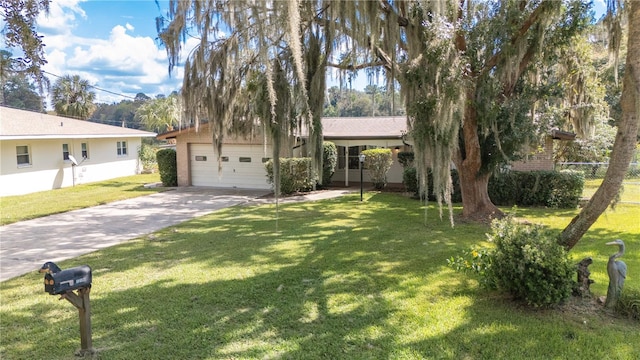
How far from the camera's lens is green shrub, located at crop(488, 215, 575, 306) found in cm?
372

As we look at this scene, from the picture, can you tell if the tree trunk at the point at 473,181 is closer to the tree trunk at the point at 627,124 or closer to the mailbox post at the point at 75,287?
the tree trunk at the point at 627,124

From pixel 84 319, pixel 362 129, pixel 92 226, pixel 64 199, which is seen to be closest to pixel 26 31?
pixel 84 319

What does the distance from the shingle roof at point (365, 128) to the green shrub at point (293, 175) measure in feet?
5.57

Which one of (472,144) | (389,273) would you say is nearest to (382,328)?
(389,273)

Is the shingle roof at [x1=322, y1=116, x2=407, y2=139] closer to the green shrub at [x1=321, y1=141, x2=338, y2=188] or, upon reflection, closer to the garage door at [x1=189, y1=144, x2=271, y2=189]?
the green shrub at [x1=321, y1=141, x2=338, y2=188]

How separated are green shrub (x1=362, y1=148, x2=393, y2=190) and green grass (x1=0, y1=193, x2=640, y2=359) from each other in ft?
23.4

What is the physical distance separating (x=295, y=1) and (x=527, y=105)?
5.70 meters

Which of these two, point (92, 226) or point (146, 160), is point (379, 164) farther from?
point (146, 160)

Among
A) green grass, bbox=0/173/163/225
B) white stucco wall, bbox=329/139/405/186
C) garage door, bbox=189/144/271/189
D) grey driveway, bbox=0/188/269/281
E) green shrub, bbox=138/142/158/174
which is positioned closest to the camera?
grey driveway, bbox=0/188/269/281

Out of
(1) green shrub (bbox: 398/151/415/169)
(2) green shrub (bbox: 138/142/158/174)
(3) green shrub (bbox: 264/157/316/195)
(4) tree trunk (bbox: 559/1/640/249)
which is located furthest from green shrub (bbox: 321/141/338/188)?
(2) green shrub (bbox: 138/142/158/174)

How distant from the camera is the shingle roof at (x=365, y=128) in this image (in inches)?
586

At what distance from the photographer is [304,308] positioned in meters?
4.12

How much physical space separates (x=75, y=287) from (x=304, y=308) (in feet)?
7.01

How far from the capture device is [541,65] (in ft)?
25.7
